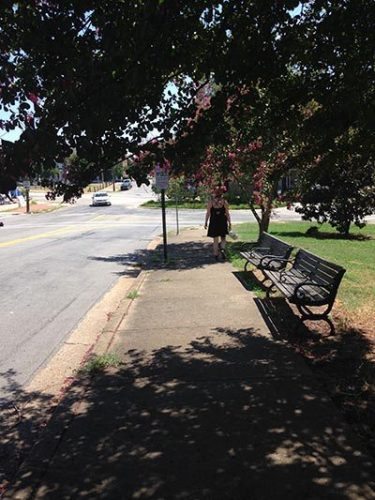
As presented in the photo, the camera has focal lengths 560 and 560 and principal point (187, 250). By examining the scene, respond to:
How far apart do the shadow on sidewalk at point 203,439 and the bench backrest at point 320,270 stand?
130 centimetres

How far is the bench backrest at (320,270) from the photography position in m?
6.57

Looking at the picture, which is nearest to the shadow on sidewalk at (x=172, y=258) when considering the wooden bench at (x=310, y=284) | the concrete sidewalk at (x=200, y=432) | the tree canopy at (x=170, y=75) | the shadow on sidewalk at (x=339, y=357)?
the wooden bench at (x=310, y=284)

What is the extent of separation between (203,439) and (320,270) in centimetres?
404

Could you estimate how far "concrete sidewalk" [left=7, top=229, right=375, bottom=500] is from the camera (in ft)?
11.3

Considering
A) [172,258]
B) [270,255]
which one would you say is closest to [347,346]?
[270,255]

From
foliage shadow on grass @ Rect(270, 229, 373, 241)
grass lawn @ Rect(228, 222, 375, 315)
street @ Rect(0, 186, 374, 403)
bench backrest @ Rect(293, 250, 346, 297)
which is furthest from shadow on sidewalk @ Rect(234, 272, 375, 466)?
foliage shadow on grass @ Rect(270, 229, 373, 241)

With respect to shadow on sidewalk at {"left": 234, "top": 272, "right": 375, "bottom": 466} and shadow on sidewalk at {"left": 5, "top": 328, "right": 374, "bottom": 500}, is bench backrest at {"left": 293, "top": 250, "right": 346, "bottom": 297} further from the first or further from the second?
shadow on sidewalk at {"left": 5, "top": 328, "right": 374, "bottom": 500}

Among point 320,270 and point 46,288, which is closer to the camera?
point 320,270

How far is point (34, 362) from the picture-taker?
643 cm

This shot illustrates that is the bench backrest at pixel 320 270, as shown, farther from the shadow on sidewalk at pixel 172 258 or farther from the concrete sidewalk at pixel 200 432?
the shadow on sidewalk at pixel 172 258

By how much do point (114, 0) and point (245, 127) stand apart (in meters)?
2.43

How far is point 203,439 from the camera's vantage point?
405 cm

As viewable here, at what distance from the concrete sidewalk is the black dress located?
22.5 feet

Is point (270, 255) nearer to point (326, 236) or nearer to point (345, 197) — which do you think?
point (326, 236)
